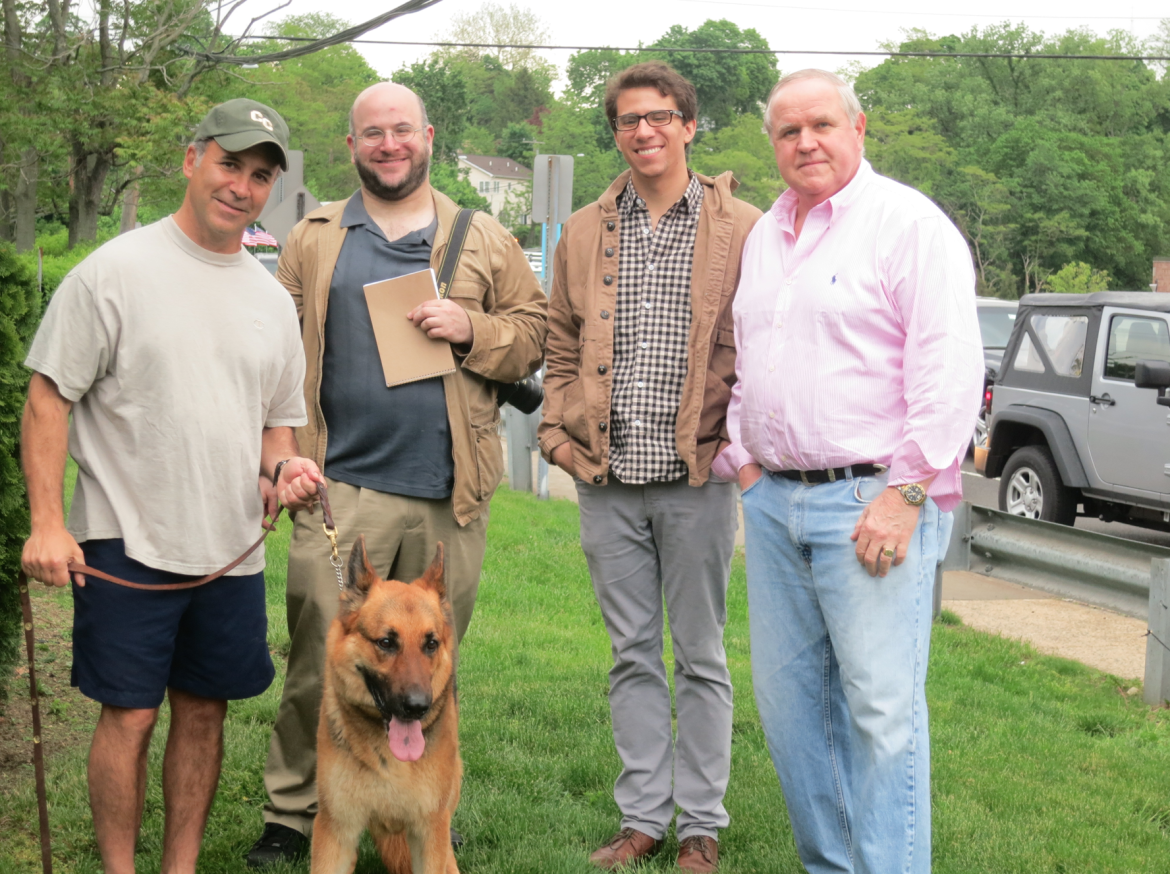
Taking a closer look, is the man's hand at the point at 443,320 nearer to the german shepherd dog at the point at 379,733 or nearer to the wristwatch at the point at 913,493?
the german shepherd dog at the point at 379,733

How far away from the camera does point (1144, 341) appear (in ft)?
33.6

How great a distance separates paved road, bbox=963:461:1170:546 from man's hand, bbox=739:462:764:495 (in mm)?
6108

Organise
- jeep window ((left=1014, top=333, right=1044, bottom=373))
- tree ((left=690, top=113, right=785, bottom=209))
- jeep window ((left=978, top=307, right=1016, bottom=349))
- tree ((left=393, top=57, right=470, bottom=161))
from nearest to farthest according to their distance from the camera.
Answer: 1. jeep window ((left=1014, top=333, right=1044, bottom=373))
2. jeep window ((left=978, top=307, right=1016, bottom=349))
3. tree ((left=690, top=113, right=785, bottom=209))
4. tree ((left=393, top=57, right=470, bottom=161))

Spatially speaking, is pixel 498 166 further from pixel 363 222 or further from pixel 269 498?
pixel 269 498

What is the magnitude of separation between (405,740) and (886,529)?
1.46 metres

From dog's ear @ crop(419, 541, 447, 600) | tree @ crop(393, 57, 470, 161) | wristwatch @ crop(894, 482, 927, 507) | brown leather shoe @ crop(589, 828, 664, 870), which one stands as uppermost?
tree @ crop(393, 57, 470, 161)

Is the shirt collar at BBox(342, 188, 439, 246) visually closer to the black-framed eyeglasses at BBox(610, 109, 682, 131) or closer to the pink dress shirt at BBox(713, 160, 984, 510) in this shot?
the black-framed eyeglasses at BBox(610, 109, 682, 131)

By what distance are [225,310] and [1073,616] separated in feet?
22.8

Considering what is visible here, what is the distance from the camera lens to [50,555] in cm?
295

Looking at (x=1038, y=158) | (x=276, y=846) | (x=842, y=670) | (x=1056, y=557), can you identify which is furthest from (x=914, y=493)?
(x=1038, y=158)

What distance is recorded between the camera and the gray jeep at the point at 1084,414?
32.9 ft

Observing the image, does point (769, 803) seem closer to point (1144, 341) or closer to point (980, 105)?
point (1144, 341)

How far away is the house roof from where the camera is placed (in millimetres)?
112625

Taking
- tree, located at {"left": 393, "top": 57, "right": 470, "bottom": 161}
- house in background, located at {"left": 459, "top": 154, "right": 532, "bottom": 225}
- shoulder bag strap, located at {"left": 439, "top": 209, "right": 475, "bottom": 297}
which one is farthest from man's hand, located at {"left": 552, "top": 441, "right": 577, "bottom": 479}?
house in background, located at {"left": 459, "top": 154, "right": 532, "bottom": 225}
